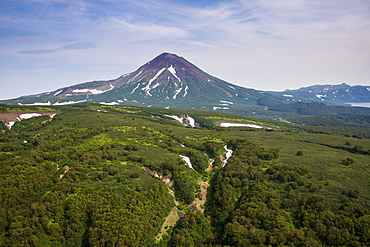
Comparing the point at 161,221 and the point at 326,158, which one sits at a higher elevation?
the point at 326,158

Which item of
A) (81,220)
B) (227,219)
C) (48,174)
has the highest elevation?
(48,174)

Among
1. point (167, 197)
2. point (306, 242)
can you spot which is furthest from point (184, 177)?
point (306, 242)

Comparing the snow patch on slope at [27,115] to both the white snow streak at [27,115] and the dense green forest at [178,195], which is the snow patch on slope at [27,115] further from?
the dense green forest at [178,195]

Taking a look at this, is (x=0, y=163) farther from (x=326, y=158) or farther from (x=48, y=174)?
(x=326, y=158)

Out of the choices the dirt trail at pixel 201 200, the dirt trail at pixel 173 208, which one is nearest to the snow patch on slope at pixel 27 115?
the dirt trail at pixel 173 208

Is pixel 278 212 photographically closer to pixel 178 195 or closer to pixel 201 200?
pixel 201 200
